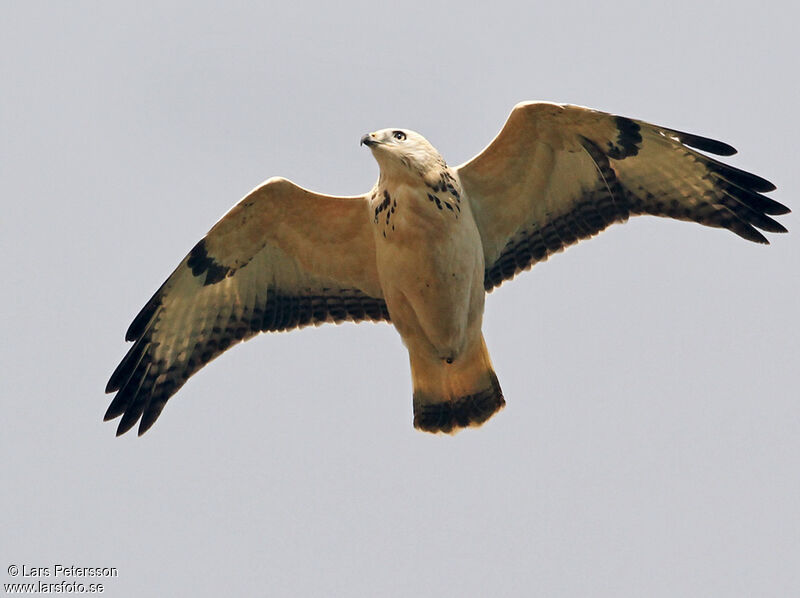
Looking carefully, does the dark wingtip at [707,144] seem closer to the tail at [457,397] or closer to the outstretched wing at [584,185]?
the outstretched wing at [584,185]

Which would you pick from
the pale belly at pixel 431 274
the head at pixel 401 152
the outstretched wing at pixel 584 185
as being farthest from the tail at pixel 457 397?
the head at pixel 401 152

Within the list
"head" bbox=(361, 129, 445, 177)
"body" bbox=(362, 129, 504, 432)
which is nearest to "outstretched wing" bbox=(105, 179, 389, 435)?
"body" bbox=(362, 129, 504, 432)

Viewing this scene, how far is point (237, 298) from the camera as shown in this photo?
10.7 metres

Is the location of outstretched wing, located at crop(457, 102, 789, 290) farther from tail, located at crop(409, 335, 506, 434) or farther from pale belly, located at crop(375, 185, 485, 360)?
tail, located at crop(409, 335, 506, 434)

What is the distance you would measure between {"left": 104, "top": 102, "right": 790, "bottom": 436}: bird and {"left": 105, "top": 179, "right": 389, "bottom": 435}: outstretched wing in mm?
12

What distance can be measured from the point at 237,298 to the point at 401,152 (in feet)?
7.83

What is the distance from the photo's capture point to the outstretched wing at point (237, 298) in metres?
10.4

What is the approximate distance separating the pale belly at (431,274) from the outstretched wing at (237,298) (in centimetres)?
83

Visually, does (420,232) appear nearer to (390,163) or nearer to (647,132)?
(390,163)

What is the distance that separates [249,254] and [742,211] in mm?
4218

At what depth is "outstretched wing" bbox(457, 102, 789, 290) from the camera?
389 inches

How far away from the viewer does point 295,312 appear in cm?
1078

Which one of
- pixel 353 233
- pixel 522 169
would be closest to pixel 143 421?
pixel 353 233

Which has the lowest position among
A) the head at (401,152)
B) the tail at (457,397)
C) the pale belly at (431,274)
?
the tail at (457,397)
